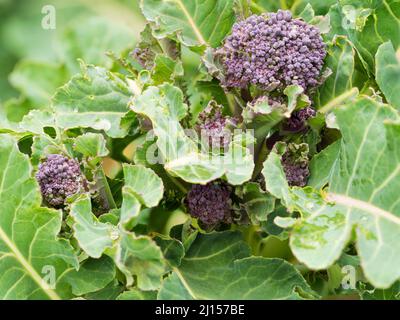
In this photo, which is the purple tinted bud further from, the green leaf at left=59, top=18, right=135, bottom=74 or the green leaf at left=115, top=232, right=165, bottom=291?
the green leaf at left=59, top=18, right=135, bottom=74

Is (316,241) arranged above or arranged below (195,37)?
below

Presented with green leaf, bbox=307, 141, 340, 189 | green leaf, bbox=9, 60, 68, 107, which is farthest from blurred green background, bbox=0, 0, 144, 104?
green leaf, bbox=307, 141, 340, 189

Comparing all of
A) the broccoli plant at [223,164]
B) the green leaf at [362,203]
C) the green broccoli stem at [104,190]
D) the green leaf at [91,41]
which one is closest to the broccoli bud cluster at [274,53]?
the broccoli plant at [223,164]

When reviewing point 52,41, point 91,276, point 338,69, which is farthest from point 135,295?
point 52,41

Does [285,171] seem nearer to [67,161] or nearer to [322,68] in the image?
[322,68]
